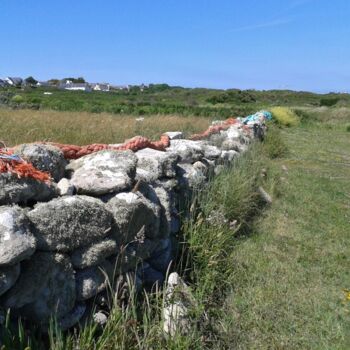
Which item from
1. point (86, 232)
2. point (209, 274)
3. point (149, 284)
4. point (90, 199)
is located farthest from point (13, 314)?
point (209, 274)

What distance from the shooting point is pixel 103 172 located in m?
3.35

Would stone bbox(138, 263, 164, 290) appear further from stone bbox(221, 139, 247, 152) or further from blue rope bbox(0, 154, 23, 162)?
stone bbox(221, 139, 247, 152)

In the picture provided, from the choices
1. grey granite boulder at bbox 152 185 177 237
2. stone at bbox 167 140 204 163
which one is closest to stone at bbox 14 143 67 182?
grey granite boulder at bbox 152 185 177 237

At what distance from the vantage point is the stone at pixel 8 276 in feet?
7.21

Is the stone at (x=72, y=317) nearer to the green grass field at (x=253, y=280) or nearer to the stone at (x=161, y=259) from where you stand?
the green grass field at (x=253, y=280)

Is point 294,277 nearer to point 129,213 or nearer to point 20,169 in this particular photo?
point 129,213

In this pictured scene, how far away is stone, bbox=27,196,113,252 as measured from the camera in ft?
8.36

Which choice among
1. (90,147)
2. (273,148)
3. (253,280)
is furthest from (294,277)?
(273,148)

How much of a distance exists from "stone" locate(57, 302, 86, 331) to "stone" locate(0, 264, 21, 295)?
0.47 metres

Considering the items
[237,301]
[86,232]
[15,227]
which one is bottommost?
[237,301]

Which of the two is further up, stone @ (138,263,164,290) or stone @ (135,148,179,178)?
stone @ (135,148,179,178)

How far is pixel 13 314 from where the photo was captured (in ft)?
7.93

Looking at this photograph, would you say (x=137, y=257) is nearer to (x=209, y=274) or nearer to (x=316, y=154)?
(x=209, y=274)

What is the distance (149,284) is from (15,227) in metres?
1.53
